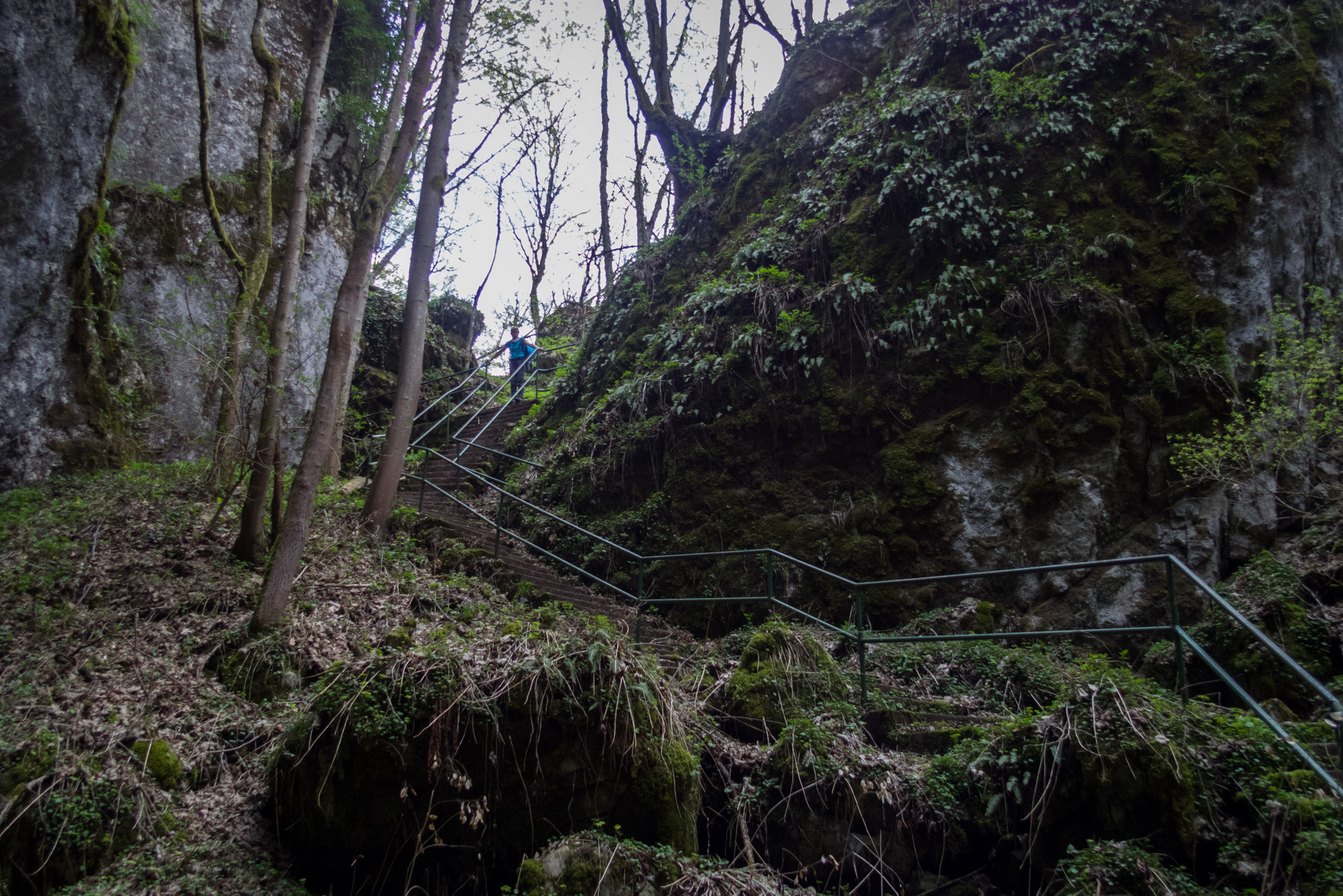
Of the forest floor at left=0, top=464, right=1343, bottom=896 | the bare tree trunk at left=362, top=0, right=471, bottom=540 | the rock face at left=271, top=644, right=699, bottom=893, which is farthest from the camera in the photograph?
the bare tree trunk at left=362, top=0, right=471, bottom=540

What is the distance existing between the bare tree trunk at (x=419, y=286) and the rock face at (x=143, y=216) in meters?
1.17

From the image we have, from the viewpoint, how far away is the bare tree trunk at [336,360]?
5.85 metres

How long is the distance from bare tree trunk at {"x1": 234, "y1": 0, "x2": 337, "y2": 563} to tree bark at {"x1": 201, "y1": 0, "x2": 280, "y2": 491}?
1.71 ft

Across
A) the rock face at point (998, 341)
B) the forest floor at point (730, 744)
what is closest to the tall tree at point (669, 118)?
the rock face at point (998, 341)

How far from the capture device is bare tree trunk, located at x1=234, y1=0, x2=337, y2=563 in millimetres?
6656

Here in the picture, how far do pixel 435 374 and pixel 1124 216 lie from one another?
1321 centimetres

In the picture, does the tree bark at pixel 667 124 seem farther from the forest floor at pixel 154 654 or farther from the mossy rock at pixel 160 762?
the mossy rock at pixel 160 762

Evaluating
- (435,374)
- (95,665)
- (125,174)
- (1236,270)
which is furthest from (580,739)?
(435,374)

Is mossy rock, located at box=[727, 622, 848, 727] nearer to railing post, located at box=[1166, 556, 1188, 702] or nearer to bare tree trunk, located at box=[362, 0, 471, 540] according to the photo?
railing post, located at box=[1166, 556, 1188, 702]

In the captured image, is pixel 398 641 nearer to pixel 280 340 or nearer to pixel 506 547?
pixel 280 340

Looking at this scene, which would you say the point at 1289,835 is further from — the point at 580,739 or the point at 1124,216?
the point at 1124,216

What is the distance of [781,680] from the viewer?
503cm

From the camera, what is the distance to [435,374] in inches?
621

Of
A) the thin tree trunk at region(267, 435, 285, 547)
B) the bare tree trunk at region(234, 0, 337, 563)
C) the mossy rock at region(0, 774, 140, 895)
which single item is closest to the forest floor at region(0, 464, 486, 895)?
the mossy rock at region(0, 774, 140, 895)
